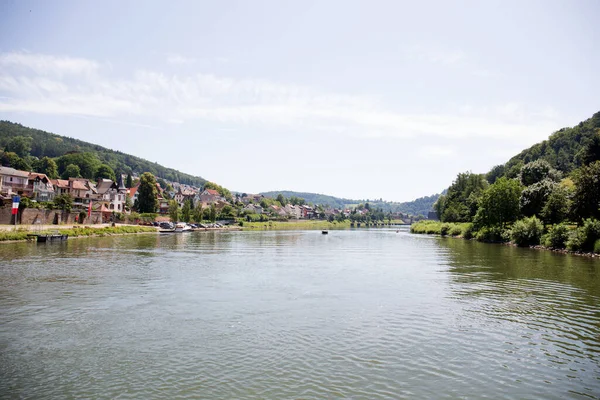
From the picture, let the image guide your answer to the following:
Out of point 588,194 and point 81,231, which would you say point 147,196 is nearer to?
point 81,231

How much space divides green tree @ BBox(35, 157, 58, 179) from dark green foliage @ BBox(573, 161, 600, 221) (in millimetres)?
161648

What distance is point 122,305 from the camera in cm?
2177

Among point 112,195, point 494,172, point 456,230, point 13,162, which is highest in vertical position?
point 494,172

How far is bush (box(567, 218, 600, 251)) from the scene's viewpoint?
51.4 metres

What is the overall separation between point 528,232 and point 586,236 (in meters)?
13.8

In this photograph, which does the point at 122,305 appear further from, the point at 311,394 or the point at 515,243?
the point at 515,243

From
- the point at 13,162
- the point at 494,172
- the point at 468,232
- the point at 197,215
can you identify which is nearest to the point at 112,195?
the point at 197,215

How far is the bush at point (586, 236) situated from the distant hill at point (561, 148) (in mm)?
110544

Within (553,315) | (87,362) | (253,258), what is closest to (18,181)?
(253,258)

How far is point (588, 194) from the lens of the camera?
184 feet

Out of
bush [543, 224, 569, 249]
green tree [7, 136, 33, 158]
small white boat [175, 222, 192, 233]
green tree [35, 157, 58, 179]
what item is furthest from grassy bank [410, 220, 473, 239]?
green tree [7, 136, 33, 158]

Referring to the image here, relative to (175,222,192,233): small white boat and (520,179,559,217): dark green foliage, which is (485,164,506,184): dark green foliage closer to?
(520,179,559,217): dark green foliage

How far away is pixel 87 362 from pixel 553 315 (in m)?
20.7

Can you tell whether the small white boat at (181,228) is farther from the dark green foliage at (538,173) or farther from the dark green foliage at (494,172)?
the dark green foliage at (494,172)
